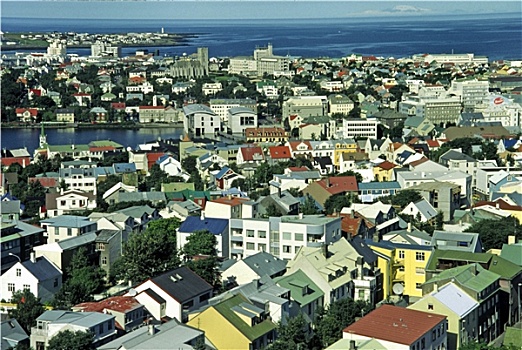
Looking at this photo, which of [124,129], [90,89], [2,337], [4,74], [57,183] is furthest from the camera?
[4,74]

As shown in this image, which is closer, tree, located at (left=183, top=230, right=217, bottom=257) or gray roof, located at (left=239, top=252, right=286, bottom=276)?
gray roof, located at (left=239, top=252, right=286, bottom=276)

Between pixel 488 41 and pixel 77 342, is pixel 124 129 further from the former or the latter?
pixel 488 41

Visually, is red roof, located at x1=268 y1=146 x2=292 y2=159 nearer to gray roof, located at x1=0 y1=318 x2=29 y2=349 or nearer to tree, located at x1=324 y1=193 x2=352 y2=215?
tree, located at x1=324 y1=193 x2=352 y2=215

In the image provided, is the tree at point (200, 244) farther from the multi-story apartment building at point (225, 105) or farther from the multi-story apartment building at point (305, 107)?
the multi-story apartment building at point (225, 105)

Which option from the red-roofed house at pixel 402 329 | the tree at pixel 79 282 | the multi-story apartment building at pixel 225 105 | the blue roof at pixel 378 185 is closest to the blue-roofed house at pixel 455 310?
the red-roofed house at pixel 402 329

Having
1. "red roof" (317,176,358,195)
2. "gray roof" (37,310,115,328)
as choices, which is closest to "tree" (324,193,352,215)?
"red roof" (317,176,358,195)

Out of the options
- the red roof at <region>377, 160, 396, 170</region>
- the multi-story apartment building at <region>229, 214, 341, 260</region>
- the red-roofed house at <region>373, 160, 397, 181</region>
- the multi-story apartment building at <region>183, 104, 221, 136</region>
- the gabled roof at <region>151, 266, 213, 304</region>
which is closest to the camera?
the gabled roof at <region>151, 266, 213, 304</region>

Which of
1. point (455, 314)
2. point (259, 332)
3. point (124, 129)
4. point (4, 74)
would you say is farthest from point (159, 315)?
point (4, 74)
